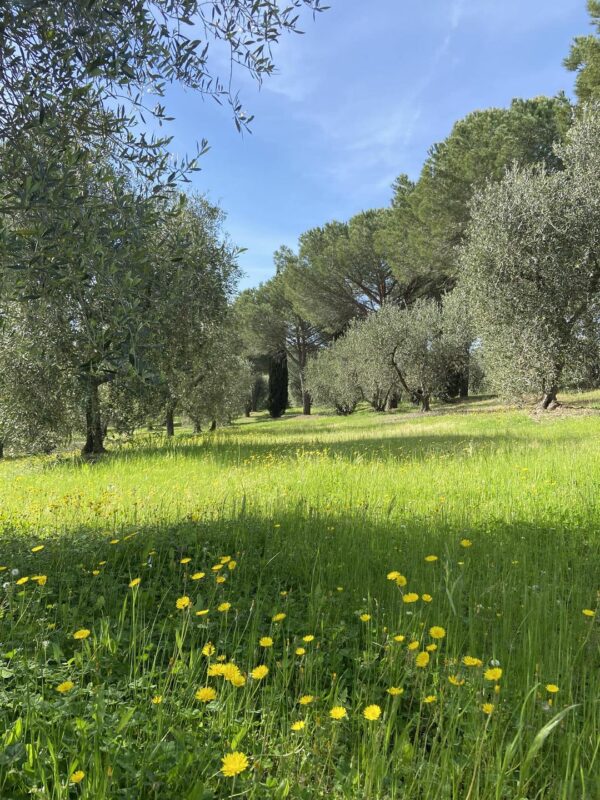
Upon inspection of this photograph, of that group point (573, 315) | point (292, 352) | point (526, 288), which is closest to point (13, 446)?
point (526, 288)

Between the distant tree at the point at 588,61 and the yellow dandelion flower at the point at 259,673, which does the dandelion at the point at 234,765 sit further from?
the distant tree at the point at 588,61

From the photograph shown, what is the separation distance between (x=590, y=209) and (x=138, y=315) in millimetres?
19036

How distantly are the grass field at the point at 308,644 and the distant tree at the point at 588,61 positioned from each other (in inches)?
1094

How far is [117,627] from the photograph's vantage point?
2.84 metres

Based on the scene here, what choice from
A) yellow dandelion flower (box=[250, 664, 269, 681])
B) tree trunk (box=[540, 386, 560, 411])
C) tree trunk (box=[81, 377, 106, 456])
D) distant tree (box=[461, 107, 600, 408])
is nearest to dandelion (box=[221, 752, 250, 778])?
yellow dandelion flower (box=[250, 664, 269, 681])

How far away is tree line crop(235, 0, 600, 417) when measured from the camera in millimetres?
17594

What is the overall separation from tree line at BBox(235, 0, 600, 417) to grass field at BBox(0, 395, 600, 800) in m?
13.7

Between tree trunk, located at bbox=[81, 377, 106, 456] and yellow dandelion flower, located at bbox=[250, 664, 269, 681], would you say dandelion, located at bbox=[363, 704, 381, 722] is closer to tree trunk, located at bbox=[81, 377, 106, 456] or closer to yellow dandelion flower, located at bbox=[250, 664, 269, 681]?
yellow dandelion flower, located at bbox=[250, 664, 269, 681]

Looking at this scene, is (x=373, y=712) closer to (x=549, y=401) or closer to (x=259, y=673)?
(x=259, y=673)

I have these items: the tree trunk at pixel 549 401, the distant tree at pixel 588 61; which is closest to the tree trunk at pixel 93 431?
the tree trunk at pixel 549 401

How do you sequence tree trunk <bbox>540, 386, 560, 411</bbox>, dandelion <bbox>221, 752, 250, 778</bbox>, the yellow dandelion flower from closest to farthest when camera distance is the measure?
dandelion <bbox>221, 752, 250, 778</bbox> → the yellow dandelion flower → tree trunk <bbox>540, 386, 560, 411</bbox>

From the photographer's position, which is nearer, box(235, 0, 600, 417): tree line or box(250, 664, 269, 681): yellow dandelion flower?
box(250, 664, 269, 681): yellow dandelion flower

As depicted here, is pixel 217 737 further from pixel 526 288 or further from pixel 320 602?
pixel 526 288

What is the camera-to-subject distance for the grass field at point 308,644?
1711 mm
